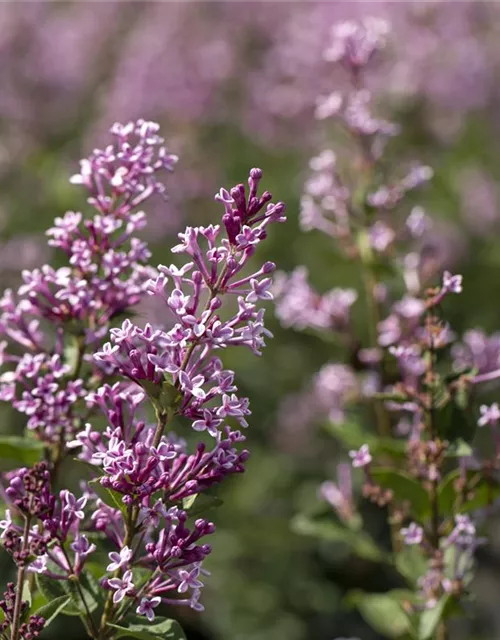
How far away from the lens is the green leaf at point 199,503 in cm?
166

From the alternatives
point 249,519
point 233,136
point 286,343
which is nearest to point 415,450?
point 249,519

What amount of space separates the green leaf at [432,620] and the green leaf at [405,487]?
0.77 feet

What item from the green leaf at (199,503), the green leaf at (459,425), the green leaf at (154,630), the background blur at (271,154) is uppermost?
the background blur at (271,154)

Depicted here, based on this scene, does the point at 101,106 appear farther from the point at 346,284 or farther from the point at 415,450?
the point at 415,450

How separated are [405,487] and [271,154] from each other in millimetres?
4671

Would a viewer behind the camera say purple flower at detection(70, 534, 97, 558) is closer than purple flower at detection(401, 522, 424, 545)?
Yes

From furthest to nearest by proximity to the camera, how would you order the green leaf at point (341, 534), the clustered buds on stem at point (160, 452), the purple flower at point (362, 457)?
the green leaf at point (341, 534) < the purple flower at point (362, 457) < the clustered buds on stem at point (160, 452)

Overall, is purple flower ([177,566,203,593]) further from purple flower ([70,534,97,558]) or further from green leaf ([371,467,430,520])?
green leaf ([371,467,430,520])

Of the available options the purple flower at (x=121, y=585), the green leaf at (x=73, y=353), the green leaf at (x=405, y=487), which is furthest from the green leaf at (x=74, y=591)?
the green leaf at (x=405, y=487)

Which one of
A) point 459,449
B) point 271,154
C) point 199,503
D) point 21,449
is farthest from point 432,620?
point 271,154

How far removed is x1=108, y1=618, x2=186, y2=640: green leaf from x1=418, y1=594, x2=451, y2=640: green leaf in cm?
73

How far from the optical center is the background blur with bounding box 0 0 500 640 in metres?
4.88

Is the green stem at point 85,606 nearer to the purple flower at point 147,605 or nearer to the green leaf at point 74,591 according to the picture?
the green leaf at point 74,591

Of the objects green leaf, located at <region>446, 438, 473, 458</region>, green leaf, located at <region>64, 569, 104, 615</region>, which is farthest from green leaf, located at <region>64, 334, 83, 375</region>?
green leaf, located at <region>446, 438, 473, 458</region>
